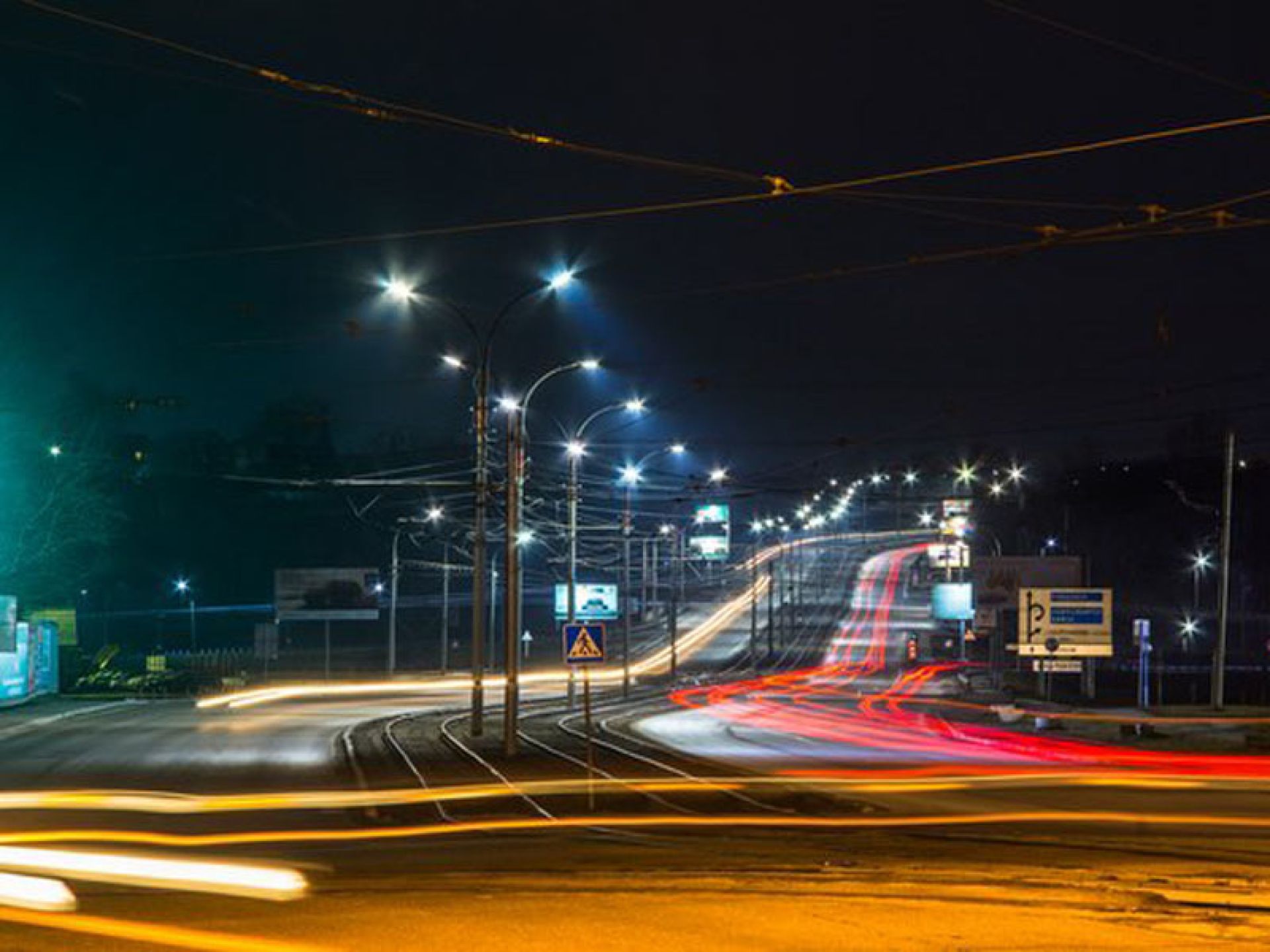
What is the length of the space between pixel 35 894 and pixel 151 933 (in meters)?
2.71

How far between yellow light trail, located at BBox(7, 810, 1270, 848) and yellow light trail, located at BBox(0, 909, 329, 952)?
5356 mm

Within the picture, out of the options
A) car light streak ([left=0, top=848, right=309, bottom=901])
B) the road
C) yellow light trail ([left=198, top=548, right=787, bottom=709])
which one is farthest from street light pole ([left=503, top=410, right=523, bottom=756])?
car light streak ([left=0, top=848, right=309, bottom=901])

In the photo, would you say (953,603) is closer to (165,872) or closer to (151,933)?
(165,872)

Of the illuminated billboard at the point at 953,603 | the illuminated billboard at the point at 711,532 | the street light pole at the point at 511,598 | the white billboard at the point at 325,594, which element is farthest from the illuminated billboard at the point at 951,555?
the street light pole at the point at 511,598

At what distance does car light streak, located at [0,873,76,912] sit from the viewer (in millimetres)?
13016

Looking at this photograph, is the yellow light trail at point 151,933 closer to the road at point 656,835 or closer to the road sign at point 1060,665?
the road at point 656,835

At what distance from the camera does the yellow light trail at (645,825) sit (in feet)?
59.9

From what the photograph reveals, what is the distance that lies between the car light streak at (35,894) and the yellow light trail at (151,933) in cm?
23

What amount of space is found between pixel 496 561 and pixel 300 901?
323 ft

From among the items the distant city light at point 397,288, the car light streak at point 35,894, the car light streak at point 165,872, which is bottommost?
the car light streak at point 165,872

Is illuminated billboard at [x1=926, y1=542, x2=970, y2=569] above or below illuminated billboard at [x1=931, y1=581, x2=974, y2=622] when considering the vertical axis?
above

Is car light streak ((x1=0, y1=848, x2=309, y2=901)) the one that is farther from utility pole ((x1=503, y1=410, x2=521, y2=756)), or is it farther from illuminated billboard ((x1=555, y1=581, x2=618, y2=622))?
illuminated billboard ((x1=555, y1=581, x2=618, y2=622))

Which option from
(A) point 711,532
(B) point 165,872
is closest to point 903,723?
(B) point 165,872

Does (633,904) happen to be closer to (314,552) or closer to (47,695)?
(47,695)
